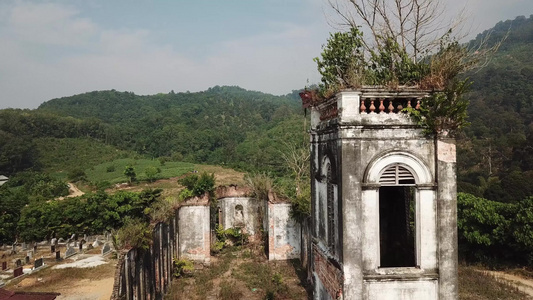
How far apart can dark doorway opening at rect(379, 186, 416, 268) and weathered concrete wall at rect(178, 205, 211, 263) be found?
10.1m

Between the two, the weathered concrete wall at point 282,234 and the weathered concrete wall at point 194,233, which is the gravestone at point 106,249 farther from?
the weathered concrete wall at point 282,234

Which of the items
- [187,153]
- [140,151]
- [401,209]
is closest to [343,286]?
[401,209]

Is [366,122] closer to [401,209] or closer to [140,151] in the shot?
[401,209]

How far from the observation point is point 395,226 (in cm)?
851

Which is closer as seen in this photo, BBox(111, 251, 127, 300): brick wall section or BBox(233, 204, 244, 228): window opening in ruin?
BBox(111, 251, 127, 300): brick wall section

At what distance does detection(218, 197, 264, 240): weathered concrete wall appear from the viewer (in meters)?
20.0

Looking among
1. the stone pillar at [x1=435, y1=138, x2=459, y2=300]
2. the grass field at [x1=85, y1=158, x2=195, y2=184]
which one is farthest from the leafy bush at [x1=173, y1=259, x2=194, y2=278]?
the grass field at [x1=85, y1=158, x2=195, y2=184]

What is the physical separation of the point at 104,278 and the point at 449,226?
14.3 meters

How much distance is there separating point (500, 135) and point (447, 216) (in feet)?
166

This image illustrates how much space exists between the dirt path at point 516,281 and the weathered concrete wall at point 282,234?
805 cm

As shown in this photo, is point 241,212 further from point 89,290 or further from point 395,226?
point 395,226

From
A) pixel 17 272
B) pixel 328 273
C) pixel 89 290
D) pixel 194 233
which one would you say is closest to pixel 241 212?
pixel 194 233

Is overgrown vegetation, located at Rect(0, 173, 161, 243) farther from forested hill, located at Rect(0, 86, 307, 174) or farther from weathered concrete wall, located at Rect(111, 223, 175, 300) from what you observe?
forested hill, located at Rect(0, 86, 307, 174)

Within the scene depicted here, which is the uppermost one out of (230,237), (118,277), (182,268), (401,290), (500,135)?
(500,135)
